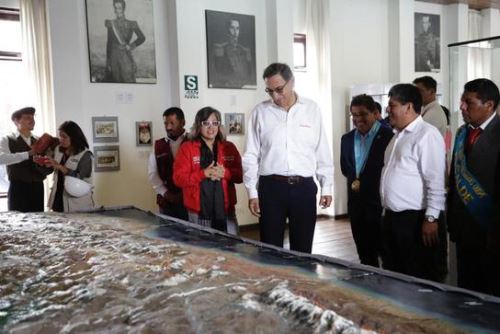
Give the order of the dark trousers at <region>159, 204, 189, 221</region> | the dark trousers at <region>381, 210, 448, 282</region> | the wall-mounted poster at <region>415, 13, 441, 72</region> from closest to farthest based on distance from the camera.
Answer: the dark trousers at <region>381, 210, 448, 282</region> → the dark trousers at <region>159, 204, 189, 221</region> → the wall-mounted poster at <region>415, 13, 441, 72</region>

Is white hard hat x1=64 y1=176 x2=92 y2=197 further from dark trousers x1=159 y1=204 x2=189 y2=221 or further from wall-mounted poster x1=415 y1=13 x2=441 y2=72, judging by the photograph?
wall-mounted poster x1=415 y1=13 x2=441 y2=72

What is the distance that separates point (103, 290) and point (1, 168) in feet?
13.9

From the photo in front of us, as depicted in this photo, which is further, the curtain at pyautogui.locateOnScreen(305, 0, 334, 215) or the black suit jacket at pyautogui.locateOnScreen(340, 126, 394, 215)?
the curtain at pyautogui.locateOnScreen(305, 0, 334, 215)

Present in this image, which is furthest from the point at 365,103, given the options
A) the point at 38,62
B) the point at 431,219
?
the point at 38,62

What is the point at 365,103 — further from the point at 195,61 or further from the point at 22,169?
the point at 22,169

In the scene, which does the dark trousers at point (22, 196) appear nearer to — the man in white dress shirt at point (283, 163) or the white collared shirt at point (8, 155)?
the white collared shirt at point (8, 155)

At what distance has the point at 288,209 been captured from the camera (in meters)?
2.74

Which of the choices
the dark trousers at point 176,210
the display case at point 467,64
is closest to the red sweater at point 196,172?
the dark trousers at point 176,210

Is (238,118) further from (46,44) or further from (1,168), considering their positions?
(1,168)

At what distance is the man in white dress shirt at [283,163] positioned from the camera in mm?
2723

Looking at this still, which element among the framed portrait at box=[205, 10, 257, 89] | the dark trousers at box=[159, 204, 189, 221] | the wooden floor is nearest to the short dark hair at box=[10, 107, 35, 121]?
the dark trousers at box=[159, 204, 189, 221]

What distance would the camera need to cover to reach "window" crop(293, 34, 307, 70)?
6.65 m

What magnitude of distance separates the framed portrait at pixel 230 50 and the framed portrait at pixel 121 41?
2.27ft

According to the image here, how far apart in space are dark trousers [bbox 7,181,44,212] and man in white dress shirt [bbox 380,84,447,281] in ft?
10.1
